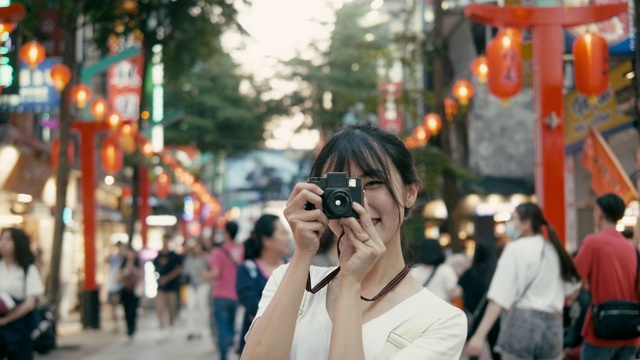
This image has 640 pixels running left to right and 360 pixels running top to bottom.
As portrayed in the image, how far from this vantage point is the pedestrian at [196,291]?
18250 mm

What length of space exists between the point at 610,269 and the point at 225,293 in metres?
6.49

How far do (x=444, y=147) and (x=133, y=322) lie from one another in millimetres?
7256

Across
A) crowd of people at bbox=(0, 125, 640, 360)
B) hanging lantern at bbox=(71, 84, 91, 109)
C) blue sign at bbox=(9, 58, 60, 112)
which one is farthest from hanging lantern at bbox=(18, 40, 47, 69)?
crowd of people at bbox=(0, 125, 640, 360)

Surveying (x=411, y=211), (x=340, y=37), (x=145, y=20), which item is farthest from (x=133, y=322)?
(x=340, y=37)

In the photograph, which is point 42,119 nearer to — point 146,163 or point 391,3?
point 146,163

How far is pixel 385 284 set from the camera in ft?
→ 9.43

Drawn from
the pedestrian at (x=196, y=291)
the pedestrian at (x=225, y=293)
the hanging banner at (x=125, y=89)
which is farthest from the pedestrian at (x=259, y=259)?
the hanging banner at (x=125, y=89)

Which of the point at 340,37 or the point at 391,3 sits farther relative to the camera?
the point at 391,3

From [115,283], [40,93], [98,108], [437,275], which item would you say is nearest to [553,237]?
[437,275]

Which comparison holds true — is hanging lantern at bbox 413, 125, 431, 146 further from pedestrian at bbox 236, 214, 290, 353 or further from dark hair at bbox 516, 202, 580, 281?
dark hair at bbox 516, 202, 580, 281

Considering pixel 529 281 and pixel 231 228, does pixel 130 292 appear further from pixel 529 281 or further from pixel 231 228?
pixel 529 281

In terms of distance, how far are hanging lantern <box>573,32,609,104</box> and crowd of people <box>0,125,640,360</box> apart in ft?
8.08

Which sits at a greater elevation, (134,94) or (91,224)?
(134,94)

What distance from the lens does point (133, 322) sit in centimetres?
1894
